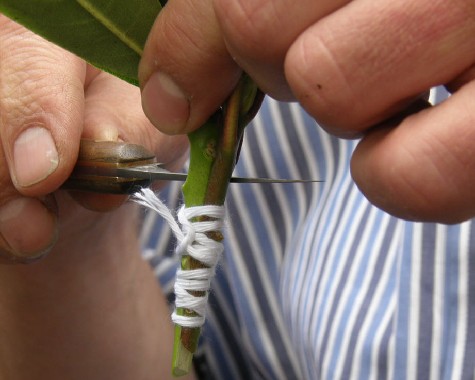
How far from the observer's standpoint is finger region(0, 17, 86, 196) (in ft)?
1.27

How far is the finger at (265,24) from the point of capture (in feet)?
0.81

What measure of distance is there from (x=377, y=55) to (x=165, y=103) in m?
0.10

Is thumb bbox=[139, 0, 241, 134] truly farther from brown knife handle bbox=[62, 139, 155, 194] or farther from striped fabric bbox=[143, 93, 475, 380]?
striped fabric bbox=[143, 93, 475, 380]

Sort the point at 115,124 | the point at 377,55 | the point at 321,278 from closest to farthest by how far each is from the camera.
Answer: the point at 377,55
the point at 115,124
the point at 321,278

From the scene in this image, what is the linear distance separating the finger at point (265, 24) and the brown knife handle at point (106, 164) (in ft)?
0.35

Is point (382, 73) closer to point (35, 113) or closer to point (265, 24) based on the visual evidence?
point (265, 24)

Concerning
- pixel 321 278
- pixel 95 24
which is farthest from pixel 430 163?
pixel 321 278

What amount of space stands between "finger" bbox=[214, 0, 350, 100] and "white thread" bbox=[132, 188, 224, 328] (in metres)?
0.08

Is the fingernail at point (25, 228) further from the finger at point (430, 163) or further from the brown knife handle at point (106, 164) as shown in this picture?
the finger at point (430, 163)

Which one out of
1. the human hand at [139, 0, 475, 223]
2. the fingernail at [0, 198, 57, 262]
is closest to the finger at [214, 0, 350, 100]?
the human hand at [139, 0, 475, 223]

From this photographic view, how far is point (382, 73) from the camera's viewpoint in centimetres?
24

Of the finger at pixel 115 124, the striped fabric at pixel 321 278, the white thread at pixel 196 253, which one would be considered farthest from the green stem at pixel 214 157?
the striped fabric at pixel 321 278

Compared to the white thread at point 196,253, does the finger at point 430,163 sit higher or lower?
higher

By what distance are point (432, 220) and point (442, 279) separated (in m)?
0.30
